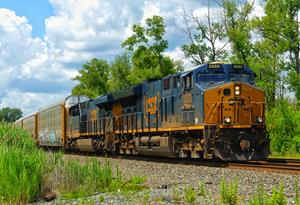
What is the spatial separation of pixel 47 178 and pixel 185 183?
2955 millimetres

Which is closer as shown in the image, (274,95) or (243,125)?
(243,125)

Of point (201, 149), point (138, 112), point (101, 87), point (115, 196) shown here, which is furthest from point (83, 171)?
point (101, 87)

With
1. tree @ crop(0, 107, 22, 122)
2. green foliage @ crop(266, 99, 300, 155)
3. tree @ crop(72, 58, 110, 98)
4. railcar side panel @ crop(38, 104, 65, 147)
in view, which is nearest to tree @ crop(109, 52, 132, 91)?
tree @ crop(72, 58, 110, 98)

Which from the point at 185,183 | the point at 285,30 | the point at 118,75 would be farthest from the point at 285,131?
the point at 118,75

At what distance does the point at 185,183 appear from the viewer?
11.4 meters

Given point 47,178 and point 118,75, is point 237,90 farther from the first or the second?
point 118,75

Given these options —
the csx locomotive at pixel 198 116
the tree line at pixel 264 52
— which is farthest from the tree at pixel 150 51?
A: the csx locomotive at pixel 198 116

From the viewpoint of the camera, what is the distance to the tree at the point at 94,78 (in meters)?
63.7

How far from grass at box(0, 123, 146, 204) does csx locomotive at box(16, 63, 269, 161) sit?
4.02 metres

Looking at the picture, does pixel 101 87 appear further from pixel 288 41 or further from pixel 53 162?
pixel 53 162

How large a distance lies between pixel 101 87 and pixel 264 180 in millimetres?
53211

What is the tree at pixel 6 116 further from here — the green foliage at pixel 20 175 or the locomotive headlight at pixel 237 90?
the locomotive headlight at pixel 237 90

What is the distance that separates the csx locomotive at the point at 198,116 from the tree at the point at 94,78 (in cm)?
4011

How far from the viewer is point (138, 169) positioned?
619 inches
